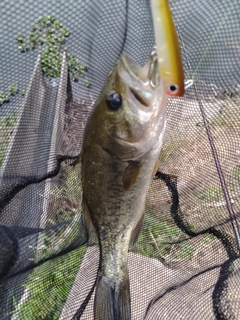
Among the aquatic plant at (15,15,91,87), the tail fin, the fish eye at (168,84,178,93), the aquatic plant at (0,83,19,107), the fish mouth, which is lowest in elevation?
the tail fin

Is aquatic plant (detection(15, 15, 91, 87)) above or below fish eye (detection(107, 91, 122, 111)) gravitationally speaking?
below

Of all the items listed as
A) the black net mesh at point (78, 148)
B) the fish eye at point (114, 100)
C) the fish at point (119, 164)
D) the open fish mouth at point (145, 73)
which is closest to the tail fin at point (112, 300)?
the fish at point (119, 164)

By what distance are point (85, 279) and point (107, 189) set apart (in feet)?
3.60

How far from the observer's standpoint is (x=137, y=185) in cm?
237

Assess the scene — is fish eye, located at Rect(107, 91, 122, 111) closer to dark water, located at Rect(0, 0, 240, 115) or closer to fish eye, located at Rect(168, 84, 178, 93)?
fish eye, located at Rect(168, 84, 178, 93)

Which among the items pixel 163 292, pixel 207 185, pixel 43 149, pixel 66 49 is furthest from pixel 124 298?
pixel 66 49

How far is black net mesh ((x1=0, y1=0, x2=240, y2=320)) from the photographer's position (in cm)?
300

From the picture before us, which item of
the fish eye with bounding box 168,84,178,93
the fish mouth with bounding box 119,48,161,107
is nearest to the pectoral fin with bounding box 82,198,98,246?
the fish mouth with bounding box 119,48,161,107

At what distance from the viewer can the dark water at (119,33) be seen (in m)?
3.03

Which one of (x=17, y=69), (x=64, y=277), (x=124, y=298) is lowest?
(x=64, y=277)

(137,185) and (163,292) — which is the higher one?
→ (137,185)

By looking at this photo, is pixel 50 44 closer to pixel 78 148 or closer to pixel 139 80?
pixel 78 148

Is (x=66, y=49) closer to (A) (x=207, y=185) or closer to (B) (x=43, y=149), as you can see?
(B) (x=43, y=149)

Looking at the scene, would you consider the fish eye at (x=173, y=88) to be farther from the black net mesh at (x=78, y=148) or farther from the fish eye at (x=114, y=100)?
the black net mesh at (x=78, y=148)
